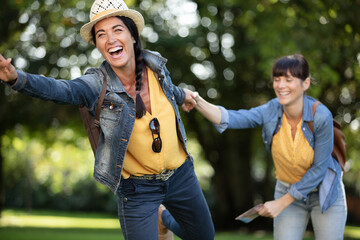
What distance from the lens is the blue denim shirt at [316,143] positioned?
166 inches

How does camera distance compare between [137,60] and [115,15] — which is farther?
[137,60]

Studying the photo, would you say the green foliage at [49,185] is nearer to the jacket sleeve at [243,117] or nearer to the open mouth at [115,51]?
the jacket sleeve at [243,117]

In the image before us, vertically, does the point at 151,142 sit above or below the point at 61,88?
below

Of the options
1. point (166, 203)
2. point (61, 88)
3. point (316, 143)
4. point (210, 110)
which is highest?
point (61, 88)

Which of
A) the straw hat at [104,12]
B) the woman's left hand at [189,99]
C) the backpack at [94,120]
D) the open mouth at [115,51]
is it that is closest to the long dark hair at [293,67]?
the woman's left hand at [189,99]

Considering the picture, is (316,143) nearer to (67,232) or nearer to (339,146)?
(339,146)

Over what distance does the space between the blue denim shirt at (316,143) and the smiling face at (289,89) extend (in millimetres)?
120

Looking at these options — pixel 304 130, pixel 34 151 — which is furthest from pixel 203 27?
pixel 34 151

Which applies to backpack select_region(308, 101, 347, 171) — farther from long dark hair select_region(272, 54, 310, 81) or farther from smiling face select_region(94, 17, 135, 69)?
smiling face select_region(94, 17, 135, 69)

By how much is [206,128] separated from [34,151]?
836 inches

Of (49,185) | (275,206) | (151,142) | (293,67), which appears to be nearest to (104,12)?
(151,142)

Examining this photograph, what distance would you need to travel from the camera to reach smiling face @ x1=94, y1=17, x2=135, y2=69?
3.61m

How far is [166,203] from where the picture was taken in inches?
160

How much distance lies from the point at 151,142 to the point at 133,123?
0.22 metres
